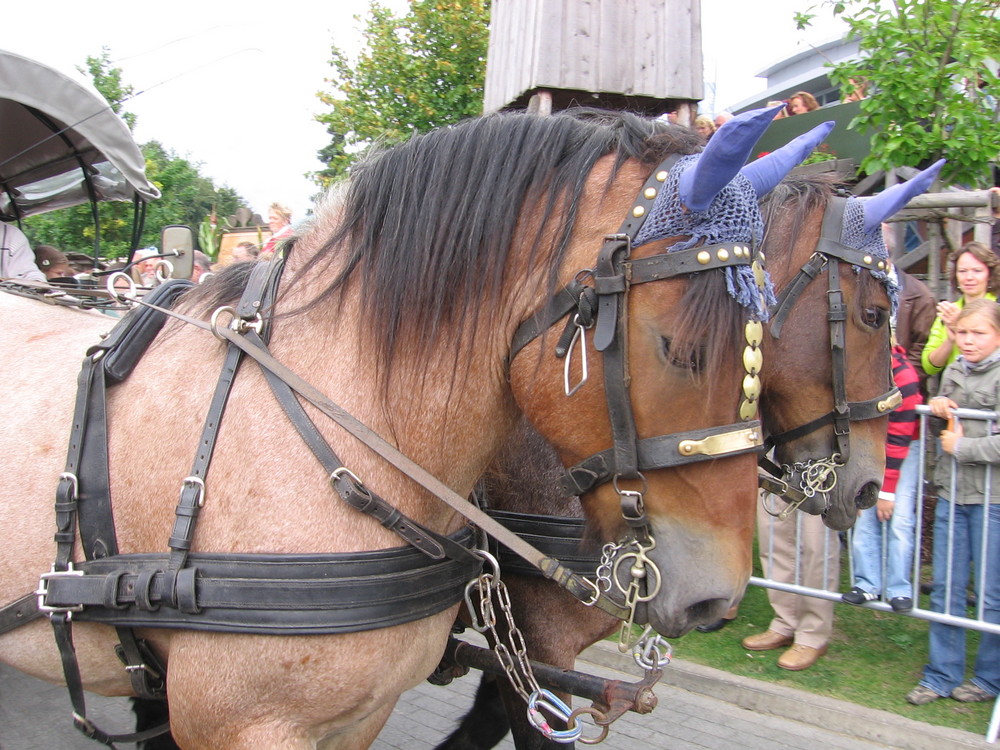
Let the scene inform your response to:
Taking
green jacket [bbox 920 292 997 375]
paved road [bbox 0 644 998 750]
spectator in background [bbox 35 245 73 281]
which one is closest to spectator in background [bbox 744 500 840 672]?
paved road [bbox 0 644 998 750]

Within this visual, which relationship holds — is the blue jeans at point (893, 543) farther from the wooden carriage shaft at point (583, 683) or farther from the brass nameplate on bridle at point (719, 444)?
the brass nameplate on bridle at point (719, 444)

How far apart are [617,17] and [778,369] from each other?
4002 millimetres

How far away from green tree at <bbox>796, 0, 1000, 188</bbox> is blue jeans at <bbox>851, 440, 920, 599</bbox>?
1.70 metres

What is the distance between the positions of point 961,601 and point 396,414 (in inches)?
132

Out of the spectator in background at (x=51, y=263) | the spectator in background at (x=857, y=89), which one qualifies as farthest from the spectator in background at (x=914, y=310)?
the spectator in background at (x=51, y=263)

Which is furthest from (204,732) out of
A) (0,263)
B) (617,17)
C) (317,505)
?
(617,17)

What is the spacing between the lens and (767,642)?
14.2 feet

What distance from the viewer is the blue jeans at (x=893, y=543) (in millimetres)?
3871

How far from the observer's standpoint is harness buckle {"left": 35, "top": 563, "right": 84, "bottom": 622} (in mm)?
1666

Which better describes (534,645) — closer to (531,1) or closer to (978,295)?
(978,295)

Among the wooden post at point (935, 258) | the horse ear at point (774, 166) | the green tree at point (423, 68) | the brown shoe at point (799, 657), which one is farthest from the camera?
the green tree at point (423, 68)

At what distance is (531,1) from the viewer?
222 inches

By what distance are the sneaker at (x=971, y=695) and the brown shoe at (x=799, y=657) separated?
66cm

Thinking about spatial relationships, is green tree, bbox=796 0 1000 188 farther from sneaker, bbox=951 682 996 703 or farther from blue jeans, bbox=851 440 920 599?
sneaker, bbox=951 682 996 703
